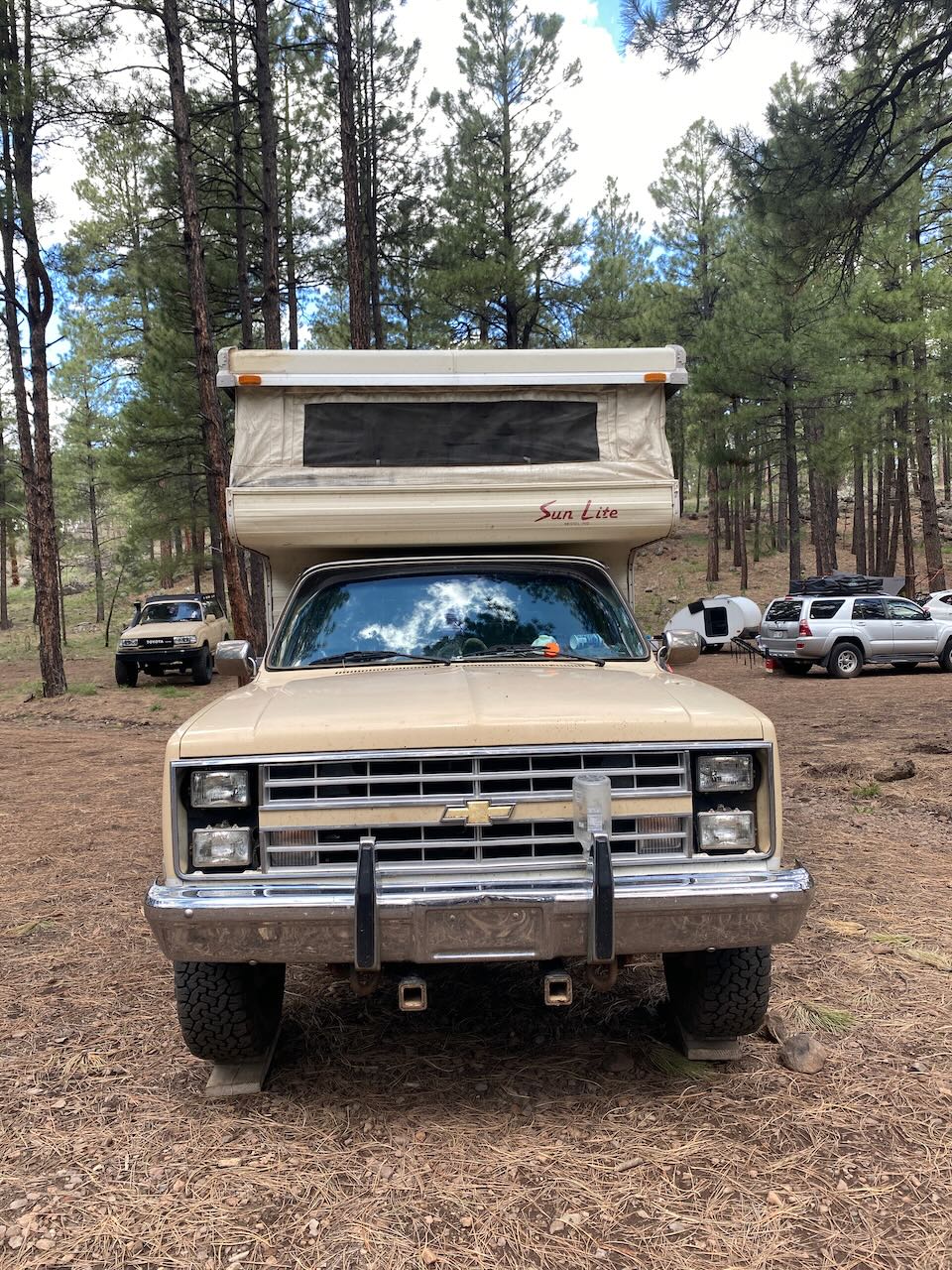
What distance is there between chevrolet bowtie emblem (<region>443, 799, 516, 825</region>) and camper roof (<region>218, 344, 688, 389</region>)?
2.63 meters

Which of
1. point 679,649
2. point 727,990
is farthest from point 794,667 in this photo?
point 727,990

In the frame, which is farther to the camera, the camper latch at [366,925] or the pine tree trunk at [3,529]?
the pine tree trunk at [3,529]

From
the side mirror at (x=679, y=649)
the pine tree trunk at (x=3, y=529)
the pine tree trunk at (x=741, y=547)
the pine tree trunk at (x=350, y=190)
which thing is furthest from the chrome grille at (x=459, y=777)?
the pine tree trunk at (x=3, y=529)

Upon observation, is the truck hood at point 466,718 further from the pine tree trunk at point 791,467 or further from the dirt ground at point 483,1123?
the pine tree trunk at point 791,467

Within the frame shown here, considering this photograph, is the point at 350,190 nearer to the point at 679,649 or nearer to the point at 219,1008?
the point at 679,649

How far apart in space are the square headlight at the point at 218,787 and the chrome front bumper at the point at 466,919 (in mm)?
289

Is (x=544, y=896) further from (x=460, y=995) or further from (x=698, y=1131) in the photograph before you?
(x=460, y=995)

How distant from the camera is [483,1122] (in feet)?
10.6

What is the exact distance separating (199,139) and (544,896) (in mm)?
19466

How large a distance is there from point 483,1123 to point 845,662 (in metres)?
16.8

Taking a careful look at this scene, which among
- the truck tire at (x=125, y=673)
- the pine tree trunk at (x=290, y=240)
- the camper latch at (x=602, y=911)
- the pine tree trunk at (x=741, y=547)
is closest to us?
the camper latch at (x=602, y=911)

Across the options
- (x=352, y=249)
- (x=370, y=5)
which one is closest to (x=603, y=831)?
(x=352, y=249)

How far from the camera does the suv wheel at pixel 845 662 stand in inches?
718

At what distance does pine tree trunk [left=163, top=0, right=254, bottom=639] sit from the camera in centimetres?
1376
